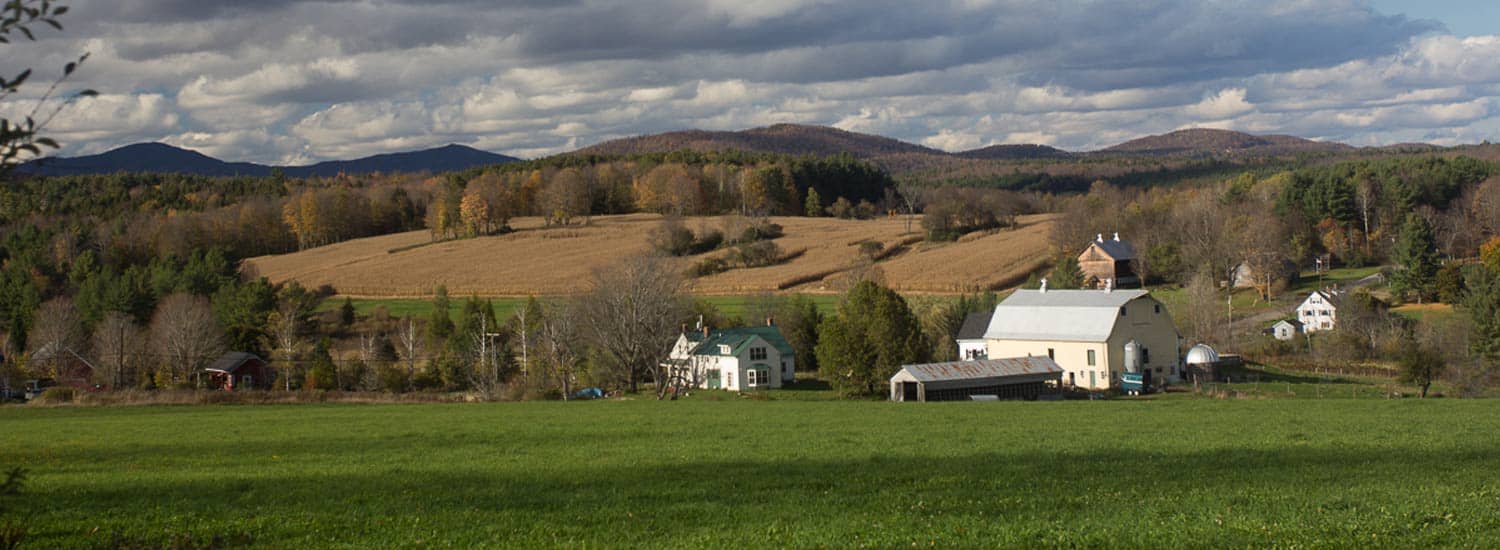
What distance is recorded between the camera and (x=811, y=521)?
12812 millimetres

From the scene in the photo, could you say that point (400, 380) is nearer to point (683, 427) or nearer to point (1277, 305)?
point (683, 427)

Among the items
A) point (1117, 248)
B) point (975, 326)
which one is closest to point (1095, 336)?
point (975, 326)

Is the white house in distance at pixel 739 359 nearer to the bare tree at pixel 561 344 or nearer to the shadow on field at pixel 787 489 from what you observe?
the bare tree at pixel 561 344

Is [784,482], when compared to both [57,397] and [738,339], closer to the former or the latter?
[57,397]

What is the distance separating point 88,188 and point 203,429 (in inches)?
6104

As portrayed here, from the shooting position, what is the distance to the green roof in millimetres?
64625

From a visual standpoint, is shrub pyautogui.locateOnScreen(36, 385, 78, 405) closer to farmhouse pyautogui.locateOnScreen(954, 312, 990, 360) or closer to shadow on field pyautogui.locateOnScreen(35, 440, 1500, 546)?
shadow on field pyautogui.locateOnScreen(35, 440, 1500, 546)

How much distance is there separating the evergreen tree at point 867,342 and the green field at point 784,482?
2282 cm

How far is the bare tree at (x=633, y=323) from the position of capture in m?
57.9

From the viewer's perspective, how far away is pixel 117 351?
210 feet

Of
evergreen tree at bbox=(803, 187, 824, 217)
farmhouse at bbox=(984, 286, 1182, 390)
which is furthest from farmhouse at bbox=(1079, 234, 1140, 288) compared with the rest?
evergreen tree at bbox=(803, 187, 824, 217)

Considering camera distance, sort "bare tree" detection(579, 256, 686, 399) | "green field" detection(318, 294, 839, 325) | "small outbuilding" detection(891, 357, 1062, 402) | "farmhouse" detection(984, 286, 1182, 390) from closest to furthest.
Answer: "small outbuilding" detection(891, 357, 1062, 402) → "bare tree" detection(579, 256, 686, 399) → "farmhouse" detection(984, 286, 1182, 390) → "green field" detection(318, 294, 839, 325)

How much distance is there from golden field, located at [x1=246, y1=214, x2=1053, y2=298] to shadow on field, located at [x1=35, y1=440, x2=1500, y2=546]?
69.6 m

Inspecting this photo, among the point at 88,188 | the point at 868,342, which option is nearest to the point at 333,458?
the point at 868,342
